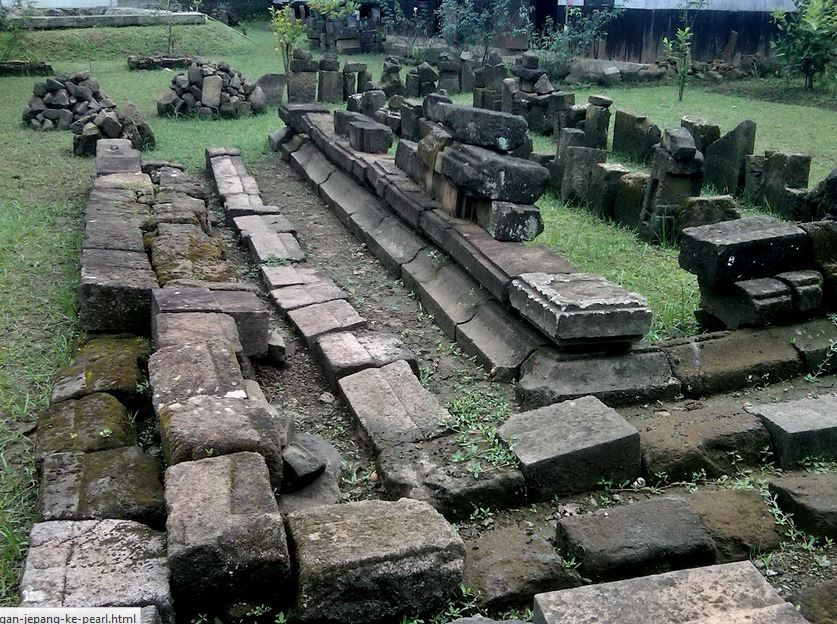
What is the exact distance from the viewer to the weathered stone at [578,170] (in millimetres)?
9562

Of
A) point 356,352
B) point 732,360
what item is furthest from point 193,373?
point 732,360

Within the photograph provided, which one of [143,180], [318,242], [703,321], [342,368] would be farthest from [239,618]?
[143,180]

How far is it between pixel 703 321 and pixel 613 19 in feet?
59.1

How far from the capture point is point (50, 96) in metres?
13.9

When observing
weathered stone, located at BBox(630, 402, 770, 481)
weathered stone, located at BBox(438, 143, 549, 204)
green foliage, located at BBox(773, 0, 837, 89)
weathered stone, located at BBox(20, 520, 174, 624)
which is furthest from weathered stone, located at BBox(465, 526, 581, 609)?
green foliage, located at BBox(773, 0, 837, 89)

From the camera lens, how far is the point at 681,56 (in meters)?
19.7

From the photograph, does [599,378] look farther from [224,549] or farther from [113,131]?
[113,131]

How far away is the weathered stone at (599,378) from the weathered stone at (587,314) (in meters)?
0.13

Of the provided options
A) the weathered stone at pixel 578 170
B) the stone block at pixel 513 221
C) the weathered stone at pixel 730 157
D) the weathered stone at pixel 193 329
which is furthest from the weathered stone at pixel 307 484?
the weathered stone at pixel 730 157

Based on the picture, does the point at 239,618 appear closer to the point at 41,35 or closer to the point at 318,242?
the point at 318,242

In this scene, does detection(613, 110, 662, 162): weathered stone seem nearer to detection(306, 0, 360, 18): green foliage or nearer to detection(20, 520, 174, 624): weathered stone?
detection(20, 520, 174, 624): weathered stone

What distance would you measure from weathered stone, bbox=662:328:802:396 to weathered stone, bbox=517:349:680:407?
0.12m

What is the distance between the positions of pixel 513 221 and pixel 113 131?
25.0 ft

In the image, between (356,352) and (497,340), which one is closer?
(356,352)
